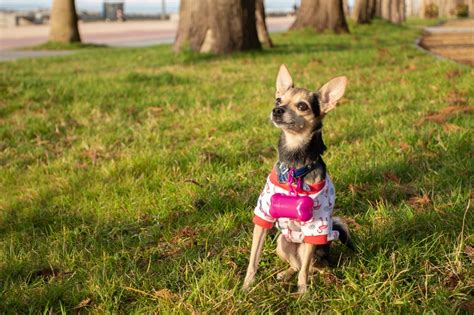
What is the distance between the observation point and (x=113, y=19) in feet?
186

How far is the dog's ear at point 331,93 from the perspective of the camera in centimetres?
349

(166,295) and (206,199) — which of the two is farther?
(206,199)

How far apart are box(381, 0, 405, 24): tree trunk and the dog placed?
4119 cm

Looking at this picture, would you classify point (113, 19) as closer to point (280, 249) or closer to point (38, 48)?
point (38, 48)

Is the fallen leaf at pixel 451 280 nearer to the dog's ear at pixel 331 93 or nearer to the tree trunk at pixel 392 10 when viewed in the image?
the dog's ear at pixel 331 93

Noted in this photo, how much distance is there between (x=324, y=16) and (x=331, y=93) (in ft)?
68.3

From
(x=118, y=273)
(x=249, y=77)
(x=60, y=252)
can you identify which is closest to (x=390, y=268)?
(x=118, y=273)

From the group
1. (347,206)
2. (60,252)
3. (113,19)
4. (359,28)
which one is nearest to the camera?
(60,252)

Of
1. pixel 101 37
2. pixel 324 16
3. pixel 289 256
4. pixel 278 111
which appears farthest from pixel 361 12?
pixel 289 256

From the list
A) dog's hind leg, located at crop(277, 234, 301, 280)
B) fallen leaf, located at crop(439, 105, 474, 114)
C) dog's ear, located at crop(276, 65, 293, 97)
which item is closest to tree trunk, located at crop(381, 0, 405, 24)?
fallen leaf, located at crop(439, 105, 474, 114)

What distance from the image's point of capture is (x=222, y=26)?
14.3 metres

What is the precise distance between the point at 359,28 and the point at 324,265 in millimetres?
25848

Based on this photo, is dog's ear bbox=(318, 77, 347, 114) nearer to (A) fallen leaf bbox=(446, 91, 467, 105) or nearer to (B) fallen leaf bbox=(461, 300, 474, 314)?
(B) fallen leaf bbox=(461, 300, 474, 314)

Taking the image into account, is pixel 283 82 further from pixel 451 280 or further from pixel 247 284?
pixel 451 280
